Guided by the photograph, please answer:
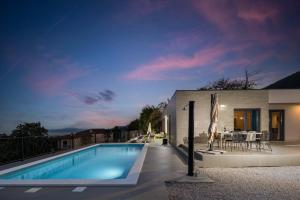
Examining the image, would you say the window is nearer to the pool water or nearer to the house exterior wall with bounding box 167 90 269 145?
the house exterior wall with bounding box 167 90 269 145

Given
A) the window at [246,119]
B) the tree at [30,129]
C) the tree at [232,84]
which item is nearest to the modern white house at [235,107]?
the window at [246,119]

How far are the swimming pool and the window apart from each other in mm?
5664

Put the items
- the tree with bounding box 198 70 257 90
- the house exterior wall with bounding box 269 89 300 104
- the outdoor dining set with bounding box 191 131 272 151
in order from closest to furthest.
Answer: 1. the outdoor dining set with bounding box 191 131 272 151
2. the house exterior wall with bounding box 269 89 300 104
3. the tree with bounding box 198 70 257 90

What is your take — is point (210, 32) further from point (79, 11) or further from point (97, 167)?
point (97, 167)

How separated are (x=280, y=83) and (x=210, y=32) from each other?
38.3 feet

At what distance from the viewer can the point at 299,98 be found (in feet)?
43.3

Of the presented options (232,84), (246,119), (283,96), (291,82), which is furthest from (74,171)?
(232,84)

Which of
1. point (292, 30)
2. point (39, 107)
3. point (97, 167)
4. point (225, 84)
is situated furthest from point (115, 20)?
point (225, 84)

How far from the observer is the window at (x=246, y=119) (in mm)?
13148

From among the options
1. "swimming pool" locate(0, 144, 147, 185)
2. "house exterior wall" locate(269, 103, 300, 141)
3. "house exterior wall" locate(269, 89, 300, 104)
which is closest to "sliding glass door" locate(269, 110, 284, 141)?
"house exterior wall" locate(269, 103, 300, 141)

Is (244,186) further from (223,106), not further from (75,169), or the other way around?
(223,106)

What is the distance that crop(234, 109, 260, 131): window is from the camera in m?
13.1

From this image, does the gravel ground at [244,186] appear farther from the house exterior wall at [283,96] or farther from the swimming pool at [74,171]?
the house exterior wall at [283,96]

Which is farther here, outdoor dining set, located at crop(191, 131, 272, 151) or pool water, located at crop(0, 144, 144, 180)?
outdoor dining set, located at crop(191, 131, 272, 151)
